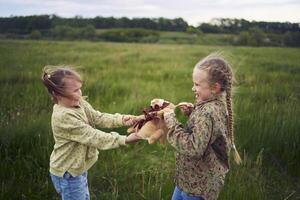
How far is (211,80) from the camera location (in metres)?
2.09

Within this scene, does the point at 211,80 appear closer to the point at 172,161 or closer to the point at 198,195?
the point at 198,195

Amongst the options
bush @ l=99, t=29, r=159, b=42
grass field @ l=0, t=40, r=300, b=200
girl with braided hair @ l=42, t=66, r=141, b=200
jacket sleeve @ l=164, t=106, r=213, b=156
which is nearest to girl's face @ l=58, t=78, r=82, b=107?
girl with braided hair @ l=42, t=66, r=141, b=200

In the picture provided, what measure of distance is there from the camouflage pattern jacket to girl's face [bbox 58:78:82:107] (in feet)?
2.01

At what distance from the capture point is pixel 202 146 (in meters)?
1.99

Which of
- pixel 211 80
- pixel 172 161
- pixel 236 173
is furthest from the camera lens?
pixel 172 161

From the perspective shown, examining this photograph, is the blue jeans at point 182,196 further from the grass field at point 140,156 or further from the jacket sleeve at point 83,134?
the grass field at point 140,156

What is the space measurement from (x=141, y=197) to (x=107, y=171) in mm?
575

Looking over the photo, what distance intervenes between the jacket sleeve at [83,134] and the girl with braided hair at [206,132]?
358 mm

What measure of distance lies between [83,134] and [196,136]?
70 cm

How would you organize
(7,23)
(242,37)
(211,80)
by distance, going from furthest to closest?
(242,37) < (7,23) < (211,80)

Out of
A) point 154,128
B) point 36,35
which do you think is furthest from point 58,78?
point 36,35

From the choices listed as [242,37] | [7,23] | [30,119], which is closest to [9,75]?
[30,119]

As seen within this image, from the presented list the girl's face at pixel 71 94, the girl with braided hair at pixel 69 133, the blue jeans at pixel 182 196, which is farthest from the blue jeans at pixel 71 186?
the blue jeans at pixel 182 196

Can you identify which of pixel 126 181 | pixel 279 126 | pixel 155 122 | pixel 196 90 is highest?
pixel 196 90
